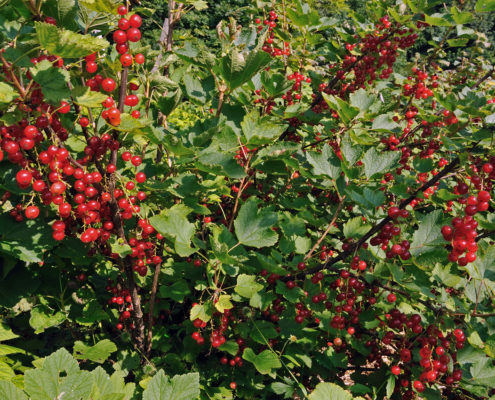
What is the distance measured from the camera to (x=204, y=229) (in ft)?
6.61

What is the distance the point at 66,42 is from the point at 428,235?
65.0 inches

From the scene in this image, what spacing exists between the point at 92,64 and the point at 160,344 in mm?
1628

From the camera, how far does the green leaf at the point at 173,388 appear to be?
127 centimetres

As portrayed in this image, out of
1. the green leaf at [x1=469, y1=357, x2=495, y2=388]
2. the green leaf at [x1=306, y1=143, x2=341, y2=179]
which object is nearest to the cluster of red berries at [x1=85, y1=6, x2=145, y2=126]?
the green leaf at [x1=306, y1=143, x2=341, y2=179]

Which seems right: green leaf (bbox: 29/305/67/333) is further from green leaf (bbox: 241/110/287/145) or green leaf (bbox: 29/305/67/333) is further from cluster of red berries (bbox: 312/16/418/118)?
cluster of red berries (bbox: 312/16/418/118)

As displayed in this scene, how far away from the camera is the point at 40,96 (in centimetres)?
119

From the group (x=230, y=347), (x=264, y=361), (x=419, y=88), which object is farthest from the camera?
(x=419, y=88)

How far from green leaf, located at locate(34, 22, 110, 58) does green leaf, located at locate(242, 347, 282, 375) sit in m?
1.53

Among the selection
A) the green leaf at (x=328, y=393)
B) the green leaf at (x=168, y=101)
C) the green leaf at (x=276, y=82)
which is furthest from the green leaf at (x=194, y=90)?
the green leaf at (x=328, y=393)

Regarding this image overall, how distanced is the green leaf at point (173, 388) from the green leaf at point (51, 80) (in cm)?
102

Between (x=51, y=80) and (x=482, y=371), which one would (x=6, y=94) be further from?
(x=482, y=371)

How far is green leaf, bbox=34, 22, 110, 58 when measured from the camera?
1.00 m

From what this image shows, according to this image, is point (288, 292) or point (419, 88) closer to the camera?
point (288, 292)

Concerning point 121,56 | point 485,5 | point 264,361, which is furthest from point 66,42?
point 485,5
